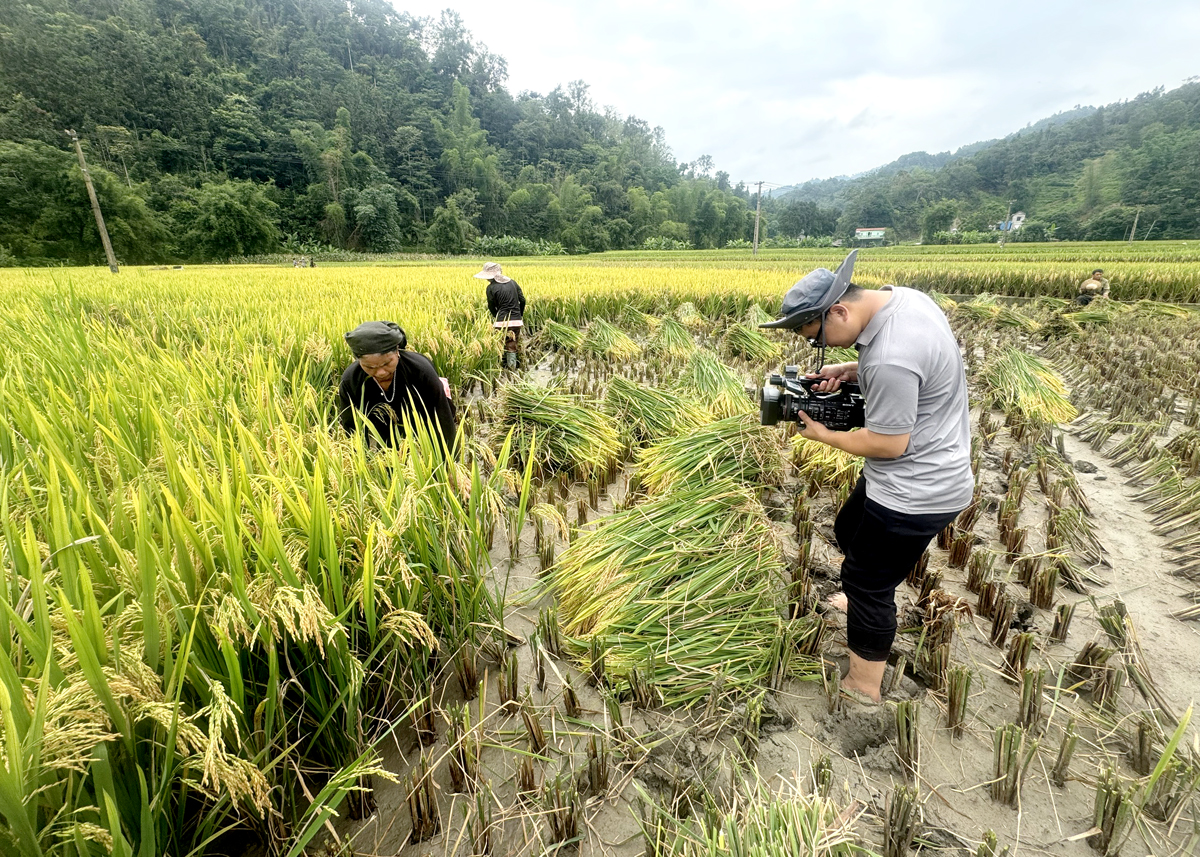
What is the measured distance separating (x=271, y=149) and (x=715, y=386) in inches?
2176

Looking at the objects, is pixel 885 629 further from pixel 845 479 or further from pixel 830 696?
pixel 845 479

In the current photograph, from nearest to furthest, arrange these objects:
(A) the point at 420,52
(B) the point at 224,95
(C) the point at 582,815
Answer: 1. (C) the point at 582,815
2. (B) the point at 224,95
3. (A) the point at 420,52

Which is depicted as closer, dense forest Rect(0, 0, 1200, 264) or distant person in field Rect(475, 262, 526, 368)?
distant person in field Rect(475, 262, 526, 368)

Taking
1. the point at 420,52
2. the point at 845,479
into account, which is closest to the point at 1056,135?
the point at 420,52

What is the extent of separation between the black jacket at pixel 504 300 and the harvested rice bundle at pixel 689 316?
3.07 meters

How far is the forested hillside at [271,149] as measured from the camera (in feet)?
88.9

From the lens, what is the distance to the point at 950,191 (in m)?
71.1

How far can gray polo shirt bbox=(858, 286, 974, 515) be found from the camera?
4.75ft

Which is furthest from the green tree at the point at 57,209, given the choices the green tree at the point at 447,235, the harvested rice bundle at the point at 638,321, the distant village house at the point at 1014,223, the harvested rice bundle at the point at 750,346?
the distant village house at the point at 1014,223

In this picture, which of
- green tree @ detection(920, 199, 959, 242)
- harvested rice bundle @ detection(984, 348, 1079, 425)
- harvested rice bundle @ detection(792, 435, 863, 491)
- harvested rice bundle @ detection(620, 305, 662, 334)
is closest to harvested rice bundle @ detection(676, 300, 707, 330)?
harvested rice bundle @ detection(620, 305, 662, 334)

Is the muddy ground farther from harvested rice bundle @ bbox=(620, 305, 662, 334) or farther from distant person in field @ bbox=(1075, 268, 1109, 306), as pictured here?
distant person in field @ bbox=(1075, 268, 1109, 306)

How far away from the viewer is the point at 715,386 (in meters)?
4.11

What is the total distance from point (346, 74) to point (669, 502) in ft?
256

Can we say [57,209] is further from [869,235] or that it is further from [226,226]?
[869,235]
